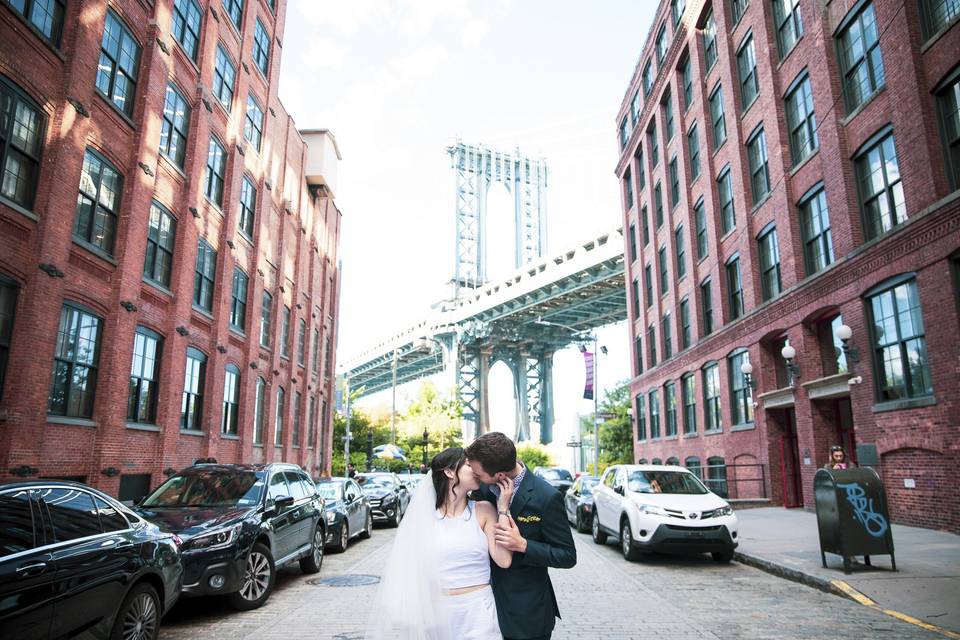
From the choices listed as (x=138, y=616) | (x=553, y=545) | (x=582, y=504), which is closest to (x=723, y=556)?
(x=582, y=504)

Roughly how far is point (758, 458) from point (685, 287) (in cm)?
945

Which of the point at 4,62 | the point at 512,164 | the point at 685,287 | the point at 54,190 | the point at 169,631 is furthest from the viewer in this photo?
the point at 512,164

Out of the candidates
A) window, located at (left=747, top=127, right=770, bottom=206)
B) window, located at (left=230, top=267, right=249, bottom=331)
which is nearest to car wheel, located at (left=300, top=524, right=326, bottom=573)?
window, located at (left=230, top=267, right=249, bottom=331)

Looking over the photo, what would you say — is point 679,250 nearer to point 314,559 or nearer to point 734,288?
point 734,288

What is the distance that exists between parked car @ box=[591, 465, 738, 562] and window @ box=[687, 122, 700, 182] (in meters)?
18.6

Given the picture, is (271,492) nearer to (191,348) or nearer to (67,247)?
(67,247)

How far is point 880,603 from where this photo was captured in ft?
26.1

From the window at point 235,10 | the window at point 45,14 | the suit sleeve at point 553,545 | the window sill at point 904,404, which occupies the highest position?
the window at point 235,10

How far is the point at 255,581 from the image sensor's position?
8398 mm

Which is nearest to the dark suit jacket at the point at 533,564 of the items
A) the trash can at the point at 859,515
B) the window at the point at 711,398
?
the trash can at the point at 859,515

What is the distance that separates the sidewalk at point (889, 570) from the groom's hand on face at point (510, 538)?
5.83m

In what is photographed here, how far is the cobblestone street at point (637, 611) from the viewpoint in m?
6.96

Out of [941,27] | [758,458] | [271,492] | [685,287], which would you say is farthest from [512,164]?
[271,492]

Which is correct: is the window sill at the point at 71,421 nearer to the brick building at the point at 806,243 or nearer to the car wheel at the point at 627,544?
the car wheel at the point at 627,544
